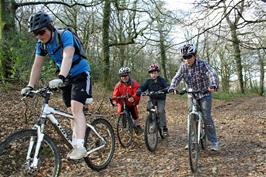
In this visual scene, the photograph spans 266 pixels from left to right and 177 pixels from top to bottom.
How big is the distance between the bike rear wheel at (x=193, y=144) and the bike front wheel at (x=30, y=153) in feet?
6.97

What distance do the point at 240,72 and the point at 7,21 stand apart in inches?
850

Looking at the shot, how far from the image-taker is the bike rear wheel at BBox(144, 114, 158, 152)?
23.3ft

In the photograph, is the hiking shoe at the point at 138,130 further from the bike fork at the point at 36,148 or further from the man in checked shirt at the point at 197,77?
the bike fork at the point at 36,148

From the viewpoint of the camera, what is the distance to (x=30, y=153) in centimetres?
422

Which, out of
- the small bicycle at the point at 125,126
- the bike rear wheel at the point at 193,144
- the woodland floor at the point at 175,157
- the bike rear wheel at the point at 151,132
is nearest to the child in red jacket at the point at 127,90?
the small bicycle at the point at 125,126

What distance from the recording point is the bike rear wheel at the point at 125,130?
7.66 meters

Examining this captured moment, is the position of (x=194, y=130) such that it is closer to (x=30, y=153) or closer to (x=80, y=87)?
(x=80, y=87)

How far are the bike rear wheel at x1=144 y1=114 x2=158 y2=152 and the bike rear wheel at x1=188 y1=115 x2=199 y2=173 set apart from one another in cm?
134

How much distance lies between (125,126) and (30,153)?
3.70 metres

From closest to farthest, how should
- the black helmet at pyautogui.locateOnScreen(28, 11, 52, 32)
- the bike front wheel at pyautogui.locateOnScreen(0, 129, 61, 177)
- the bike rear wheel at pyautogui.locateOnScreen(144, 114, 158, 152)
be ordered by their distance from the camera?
the bike front wheel at pyautogui.locateOnScreen(0, 129, 61, 177)
the black helmet at pyautogui.locateOnScreen(28, 11, 52, 32)
the bike rear wheel at pyautogui.locateOnScreen(144, 114, 158, 152)

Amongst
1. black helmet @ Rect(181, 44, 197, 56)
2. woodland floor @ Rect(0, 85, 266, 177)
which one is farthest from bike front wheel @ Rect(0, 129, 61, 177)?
black helmet @ Rect(181, 44, 197, 56)

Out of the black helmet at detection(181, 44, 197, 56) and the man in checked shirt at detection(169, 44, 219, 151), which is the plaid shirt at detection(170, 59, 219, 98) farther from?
the black helmet at detection(181, 44, 197, 56)

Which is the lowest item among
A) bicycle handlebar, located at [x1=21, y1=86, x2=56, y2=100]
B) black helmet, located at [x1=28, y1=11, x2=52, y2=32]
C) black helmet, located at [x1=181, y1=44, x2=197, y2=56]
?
bicycle handlebar, located at [x1=21, y1=86, x2=56, y2=100]

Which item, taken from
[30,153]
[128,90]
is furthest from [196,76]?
[30,153]
